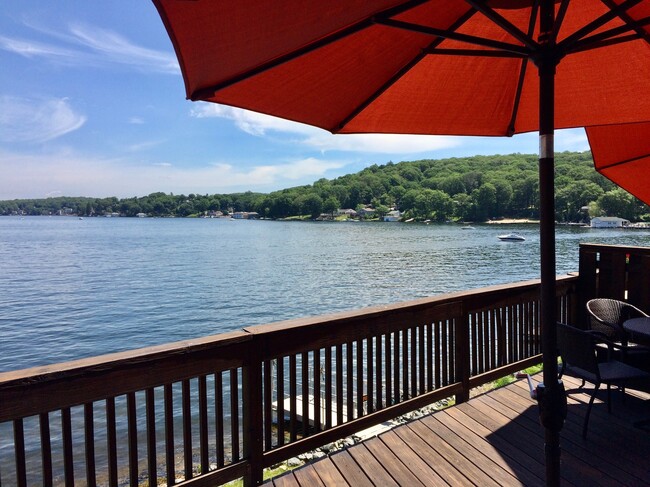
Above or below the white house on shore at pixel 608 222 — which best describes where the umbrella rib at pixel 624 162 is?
above

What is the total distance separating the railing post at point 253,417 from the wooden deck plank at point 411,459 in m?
0.87

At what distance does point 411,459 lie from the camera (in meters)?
2.58

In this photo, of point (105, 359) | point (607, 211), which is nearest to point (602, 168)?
point (105, 359)

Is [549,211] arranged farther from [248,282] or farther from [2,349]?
[248,282]

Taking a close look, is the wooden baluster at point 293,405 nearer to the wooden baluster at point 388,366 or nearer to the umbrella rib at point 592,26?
the wooden baluster at point 388,366

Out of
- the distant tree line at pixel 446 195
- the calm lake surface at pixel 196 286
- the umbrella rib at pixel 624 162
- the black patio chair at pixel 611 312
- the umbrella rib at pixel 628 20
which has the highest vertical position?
A: the distant tree line at pixel 446 195

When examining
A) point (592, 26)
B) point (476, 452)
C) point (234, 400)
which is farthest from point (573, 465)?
point (592, 26)

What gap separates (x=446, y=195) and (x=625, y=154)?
88232 mm

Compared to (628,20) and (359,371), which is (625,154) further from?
(359,371)

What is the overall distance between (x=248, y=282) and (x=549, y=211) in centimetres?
2747

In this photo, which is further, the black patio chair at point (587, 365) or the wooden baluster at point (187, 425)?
the black patio chair at point (587, 365)

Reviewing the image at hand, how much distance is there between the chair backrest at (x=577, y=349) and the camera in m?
2.76

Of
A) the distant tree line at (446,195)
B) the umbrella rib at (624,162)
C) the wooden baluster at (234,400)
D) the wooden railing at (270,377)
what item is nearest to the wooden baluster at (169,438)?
the wooden railing at (270,377)

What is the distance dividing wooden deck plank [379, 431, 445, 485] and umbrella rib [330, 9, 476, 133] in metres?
2.05
